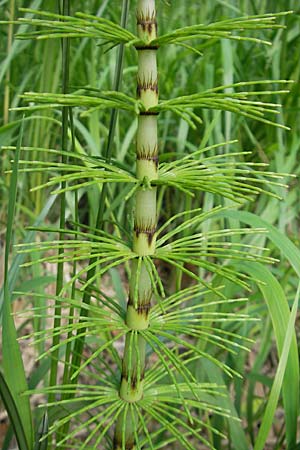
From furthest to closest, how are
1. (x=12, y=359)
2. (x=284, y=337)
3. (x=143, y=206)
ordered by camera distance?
(x=284, y=337)
(x=12, y=359)
(x=143, y=206)

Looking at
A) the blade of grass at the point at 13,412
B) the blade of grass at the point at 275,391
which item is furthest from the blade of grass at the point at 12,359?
the blade of grass at the point at 275,391

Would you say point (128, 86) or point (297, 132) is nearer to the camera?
point (297, 132)

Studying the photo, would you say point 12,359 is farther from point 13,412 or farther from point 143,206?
point 143,206

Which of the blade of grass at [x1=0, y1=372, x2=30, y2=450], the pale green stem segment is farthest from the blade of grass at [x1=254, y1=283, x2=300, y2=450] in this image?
the blade of grass at [x1=0, y1=372, x2=30, y2=450]

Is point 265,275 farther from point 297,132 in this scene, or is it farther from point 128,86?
point 128,86

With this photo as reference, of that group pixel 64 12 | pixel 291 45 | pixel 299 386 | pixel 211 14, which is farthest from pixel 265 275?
pixel 211 14

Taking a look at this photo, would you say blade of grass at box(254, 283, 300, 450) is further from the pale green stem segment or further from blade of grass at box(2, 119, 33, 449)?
blade of grass at box(2, 119, 33, 449)

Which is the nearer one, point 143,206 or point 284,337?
point 143,206

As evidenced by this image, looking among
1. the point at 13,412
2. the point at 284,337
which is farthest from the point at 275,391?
the point at 13,412
